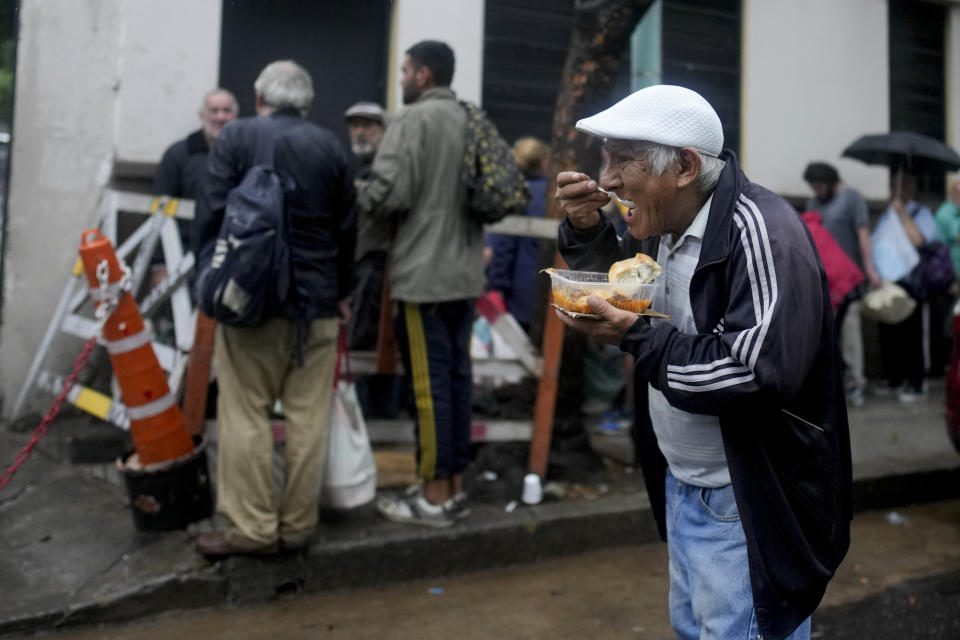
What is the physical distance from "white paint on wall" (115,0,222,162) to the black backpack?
276 centimetres

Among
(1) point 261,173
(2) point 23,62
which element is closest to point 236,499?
(1) point 261,173

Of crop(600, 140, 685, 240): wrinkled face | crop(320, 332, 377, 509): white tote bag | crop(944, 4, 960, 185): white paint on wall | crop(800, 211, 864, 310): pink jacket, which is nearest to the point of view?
crop(600, 140, 685, 240): wrinkled face

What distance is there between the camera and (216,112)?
5.48 meters

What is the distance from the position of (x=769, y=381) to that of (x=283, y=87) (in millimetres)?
2725

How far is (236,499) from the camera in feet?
12.0

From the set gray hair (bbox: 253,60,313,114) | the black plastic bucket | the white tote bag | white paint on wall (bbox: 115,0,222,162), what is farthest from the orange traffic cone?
white paint on wall (bbox: 115,0,222,162)

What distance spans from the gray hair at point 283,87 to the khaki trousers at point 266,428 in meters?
0.95

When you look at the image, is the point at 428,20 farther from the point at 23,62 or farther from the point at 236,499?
the point at 236,499

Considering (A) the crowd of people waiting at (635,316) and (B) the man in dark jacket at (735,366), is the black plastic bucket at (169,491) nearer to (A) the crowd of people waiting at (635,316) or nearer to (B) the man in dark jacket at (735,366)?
(A) the crowd of people waiting at (635,316)

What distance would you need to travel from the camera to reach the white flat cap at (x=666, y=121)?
194 cm

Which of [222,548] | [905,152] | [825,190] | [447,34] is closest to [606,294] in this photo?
[222,548]

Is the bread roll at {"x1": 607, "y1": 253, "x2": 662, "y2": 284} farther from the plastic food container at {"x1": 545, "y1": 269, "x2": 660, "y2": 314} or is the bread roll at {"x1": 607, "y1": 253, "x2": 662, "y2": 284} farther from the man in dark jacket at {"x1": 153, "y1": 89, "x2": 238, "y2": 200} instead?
the man in dark jacket at {"x1": 153, "y1": 89, "x2": 238, "y2": 200}

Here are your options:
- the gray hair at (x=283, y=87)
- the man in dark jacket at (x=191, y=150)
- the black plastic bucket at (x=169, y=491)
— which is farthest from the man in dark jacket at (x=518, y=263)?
the black plastic bucket at (x=169, y=491)

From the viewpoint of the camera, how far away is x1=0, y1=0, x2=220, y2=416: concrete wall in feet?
18.5
